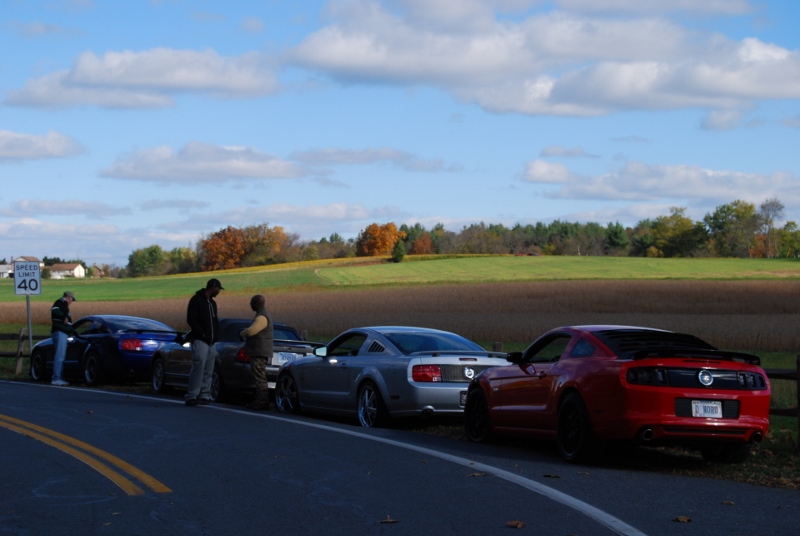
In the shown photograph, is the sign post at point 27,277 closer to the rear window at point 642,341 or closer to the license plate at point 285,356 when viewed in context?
the license plate at point 285,356

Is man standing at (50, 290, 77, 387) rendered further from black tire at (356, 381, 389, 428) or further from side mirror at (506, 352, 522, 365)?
side mirror at (506, 352, 522, 365)

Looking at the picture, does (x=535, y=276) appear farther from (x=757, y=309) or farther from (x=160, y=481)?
(x=160, y=481)

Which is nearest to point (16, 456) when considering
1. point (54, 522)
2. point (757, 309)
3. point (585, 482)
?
point (54, 522)

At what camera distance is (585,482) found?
9141mm

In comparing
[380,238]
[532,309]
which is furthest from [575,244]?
[532,309]

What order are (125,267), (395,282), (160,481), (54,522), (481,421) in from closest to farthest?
(54,522) < (160,481) < (481,421) < (395,282) < (125,267)

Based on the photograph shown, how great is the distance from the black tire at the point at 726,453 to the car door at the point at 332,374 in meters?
5.14

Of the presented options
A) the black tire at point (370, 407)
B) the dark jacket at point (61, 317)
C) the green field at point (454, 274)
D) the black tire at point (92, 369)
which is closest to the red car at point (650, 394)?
the black tire at point (370, 407)

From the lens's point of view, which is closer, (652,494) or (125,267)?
(652,494)

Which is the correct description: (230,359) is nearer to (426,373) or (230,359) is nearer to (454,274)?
(426,373)

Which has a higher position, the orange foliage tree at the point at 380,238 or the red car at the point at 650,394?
the orange foliage tree at the point at 380,238

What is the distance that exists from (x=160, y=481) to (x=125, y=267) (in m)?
186

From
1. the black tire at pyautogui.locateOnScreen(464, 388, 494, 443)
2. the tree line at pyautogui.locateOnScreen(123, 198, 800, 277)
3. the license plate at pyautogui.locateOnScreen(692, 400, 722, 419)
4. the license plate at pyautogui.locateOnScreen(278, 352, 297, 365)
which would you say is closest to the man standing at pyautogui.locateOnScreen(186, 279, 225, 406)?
the license plate at pyautogui.locateOnScreen(278, 352, 297, 365)

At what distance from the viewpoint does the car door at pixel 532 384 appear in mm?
11008
